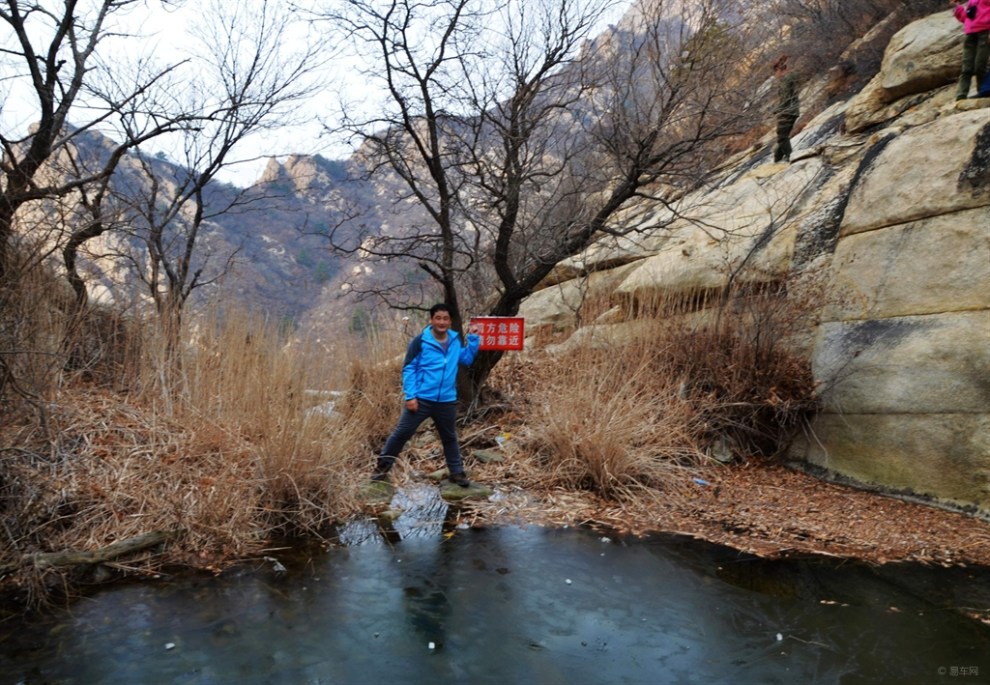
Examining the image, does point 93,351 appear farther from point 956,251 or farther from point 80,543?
point 956,251

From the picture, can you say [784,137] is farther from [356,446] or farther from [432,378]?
[356,446]

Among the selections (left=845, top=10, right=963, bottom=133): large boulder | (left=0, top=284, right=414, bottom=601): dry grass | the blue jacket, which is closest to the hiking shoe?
(left=0, top=284, right=414, bottom=601): dry grass

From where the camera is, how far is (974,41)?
7574 millimetres

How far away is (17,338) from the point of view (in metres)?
4.27

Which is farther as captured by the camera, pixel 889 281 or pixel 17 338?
pixel 889 281

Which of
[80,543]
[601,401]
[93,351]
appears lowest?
[80,543]

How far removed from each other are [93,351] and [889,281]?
315 inches

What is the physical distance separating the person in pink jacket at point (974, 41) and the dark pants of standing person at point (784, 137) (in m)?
2.75

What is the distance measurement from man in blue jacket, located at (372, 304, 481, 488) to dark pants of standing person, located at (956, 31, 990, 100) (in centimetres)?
667

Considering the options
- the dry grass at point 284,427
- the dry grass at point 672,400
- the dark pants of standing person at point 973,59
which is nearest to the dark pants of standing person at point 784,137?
the dark pants of standing person at point 973,59

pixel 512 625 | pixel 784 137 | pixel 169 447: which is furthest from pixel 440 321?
pixel 784 137

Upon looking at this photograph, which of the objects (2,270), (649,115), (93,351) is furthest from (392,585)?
(649,115)

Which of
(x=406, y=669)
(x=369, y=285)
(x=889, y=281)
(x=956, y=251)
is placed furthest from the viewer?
(x=369, y=285)

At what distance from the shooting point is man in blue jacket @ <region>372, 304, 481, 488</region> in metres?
5.81
